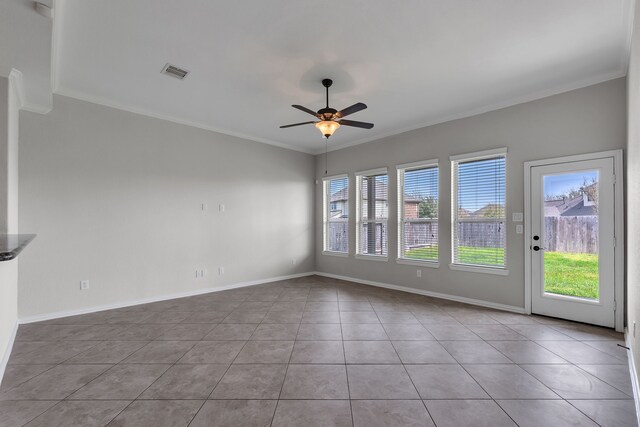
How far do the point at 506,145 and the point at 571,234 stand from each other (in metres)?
1.45

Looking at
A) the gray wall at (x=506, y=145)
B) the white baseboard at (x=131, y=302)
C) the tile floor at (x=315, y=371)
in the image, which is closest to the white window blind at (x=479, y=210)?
the gray wall at (x=506, y=145)

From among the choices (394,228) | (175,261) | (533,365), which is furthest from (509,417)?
(175,261)

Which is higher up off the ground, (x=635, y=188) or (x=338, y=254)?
(x=635, y=188)

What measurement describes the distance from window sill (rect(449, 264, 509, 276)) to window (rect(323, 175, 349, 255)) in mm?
2372

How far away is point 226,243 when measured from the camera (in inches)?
221

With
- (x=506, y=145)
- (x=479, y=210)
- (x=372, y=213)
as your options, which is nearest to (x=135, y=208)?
(x=372, y=213)

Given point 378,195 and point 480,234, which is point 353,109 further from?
point 378,195

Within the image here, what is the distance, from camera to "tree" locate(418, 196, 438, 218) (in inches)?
204

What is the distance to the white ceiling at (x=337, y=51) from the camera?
2486 millimetres

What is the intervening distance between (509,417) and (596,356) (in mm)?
1591

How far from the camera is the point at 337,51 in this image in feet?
9.94

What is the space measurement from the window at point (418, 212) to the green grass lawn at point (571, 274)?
158cm

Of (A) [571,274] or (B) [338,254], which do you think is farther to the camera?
(B) [338,254]

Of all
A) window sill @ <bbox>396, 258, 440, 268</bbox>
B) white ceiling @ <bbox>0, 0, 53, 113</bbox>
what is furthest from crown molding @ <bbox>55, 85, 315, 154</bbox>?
window sill @ <bbox>396, 258, 440, 268</bbox>
